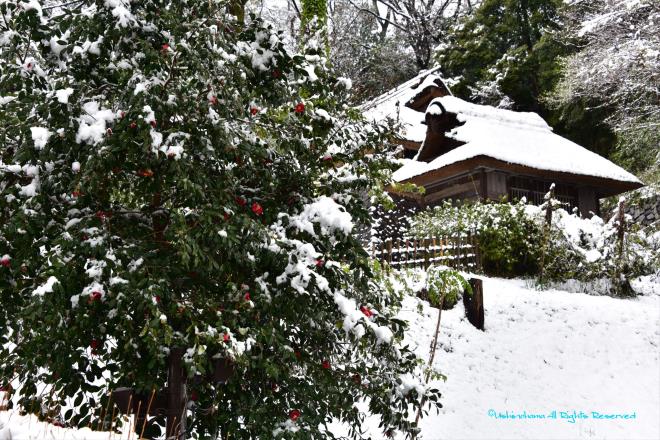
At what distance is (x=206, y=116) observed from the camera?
2.88 meters

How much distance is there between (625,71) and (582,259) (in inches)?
274

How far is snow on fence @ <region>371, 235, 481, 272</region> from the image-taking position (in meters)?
11.0

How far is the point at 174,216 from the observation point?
2555mm

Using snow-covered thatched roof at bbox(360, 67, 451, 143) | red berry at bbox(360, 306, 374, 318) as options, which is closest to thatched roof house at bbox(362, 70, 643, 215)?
snow-covered thatched roof at bbox(360, 67, 451, 143)

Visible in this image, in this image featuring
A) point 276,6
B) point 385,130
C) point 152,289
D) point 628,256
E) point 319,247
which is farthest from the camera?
point 276,6

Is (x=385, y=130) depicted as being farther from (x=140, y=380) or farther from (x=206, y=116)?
(x=140, y=380)

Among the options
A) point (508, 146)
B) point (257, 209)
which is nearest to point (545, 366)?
point (257, 209)

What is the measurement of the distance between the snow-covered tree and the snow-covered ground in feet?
24.3

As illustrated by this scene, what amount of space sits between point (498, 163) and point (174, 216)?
42.2 ft

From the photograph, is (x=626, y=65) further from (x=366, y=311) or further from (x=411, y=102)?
(x=366, y=311)

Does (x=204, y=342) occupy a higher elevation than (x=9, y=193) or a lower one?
lower

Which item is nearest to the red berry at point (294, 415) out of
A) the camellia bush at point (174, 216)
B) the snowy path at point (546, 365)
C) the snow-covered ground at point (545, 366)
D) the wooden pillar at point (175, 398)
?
the camellia bush at point (174, 216)

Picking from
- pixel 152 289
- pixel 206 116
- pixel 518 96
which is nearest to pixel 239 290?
pixel 152 289

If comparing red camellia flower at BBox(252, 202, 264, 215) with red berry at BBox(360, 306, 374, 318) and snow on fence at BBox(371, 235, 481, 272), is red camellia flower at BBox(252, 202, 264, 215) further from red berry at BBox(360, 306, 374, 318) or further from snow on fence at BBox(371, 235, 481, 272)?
snow on fence at BBox(371, 235, 481, 272)
